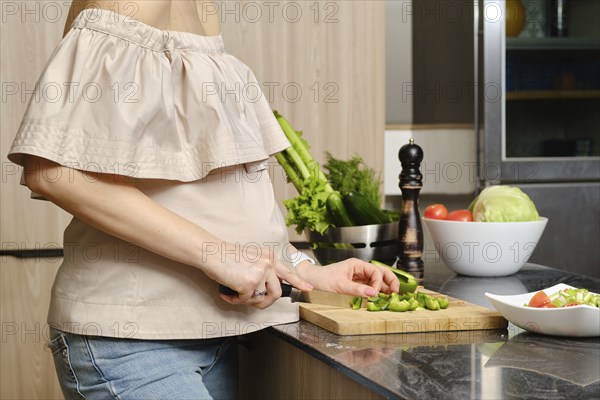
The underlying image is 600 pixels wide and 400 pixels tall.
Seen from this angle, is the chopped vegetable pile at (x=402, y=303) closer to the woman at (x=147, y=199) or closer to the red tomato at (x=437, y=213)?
the woman at (x=147, y=199)

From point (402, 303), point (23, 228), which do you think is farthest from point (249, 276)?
point (23, 228)

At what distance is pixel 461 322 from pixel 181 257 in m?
0.40

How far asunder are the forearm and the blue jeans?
14 cm

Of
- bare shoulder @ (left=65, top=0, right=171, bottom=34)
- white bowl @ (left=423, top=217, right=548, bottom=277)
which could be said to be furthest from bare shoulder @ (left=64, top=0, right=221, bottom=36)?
white bowl @ (left=423, top=217, right=548, bottom=277)

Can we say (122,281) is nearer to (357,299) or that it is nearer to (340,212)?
(357,299)

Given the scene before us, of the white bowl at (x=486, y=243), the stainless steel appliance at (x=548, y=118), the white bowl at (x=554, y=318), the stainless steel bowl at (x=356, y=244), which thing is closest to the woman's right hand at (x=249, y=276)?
the white bowl at (x=554, y=318)

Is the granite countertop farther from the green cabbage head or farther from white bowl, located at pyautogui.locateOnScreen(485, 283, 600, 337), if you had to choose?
the green cabbage head

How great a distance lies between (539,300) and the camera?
115cm

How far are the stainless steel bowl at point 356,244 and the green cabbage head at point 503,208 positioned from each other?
0.62 ft

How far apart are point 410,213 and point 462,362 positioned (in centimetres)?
65

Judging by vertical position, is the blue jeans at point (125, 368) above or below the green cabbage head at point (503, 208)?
below

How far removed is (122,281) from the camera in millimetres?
1097

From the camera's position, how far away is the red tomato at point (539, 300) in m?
1.15

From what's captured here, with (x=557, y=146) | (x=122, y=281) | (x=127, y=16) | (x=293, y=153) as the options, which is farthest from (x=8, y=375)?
(x=557, y=146)
